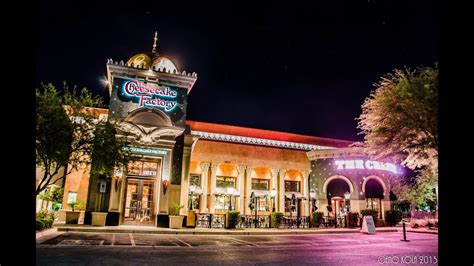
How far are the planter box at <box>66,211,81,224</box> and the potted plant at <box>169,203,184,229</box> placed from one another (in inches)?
221

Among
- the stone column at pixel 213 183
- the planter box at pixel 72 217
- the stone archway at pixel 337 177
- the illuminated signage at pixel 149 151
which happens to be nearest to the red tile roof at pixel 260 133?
the stone column at pixel 213 183

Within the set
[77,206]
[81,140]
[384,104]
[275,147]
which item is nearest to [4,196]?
[81,140]

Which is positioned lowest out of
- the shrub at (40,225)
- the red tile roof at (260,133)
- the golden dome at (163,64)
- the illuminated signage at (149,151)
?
the shrub at (40,225)

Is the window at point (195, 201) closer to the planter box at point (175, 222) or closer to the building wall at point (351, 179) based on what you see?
the planter box at point (175, 222)

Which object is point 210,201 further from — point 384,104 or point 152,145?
point 384,104

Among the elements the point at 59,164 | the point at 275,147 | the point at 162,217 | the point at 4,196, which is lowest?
the point at 162,217

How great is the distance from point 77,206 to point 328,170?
22.0 meters

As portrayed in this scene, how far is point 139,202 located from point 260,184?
14.1 metres

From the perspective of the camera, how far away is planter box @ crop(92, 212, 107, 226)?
20.0m

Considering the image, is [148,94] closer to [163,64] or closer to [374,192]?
[163,64]

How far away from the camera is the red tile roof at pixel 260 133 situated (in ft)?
103

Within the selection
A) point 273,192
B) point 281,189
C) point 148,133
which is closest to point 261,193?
point 281,189

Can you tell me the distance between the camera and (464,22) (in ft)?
8.70

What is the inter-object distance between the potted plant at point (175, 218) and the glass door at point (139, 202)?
1.61 m
